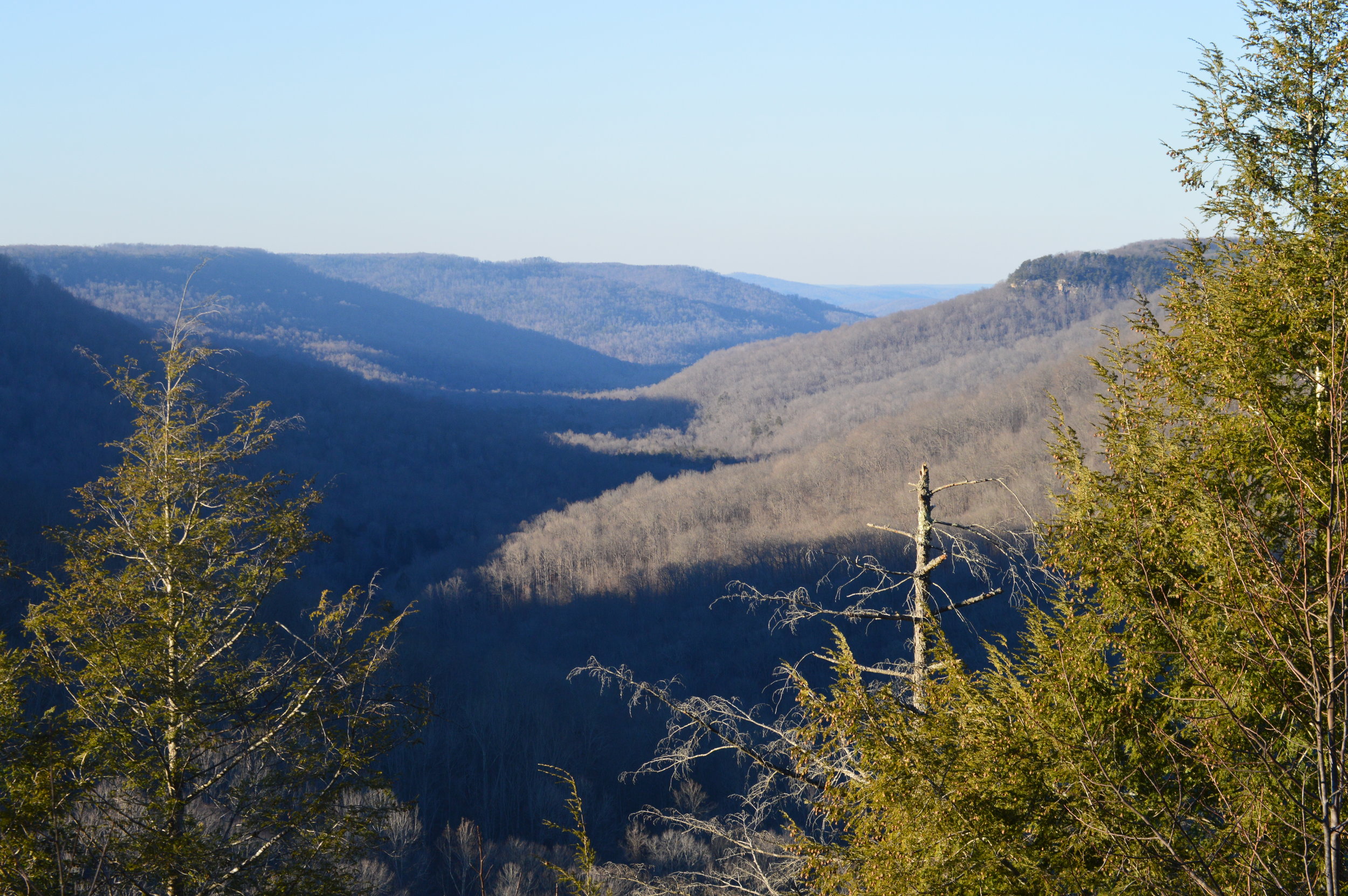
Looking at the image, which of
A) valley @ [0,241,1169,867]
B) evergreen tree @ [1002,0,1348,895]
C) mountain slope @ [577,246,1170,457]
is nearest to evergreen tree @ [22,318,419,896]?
evergreen tree @ [1002,0,1348,895]

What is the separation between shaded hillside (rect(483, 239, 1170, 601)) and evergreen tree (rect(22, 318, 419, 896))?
198 ft

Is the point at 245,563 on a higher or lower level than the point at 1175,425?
lower

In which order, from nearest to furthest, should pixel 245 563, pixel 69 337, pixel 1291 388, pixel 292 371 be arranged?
pixel 1291 388
pixel 245 563
pixel 69 337
pixel 292 371

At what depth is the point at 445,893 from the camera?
37.3 metres

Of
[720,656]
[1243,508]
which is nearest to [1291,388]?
[1243,508]

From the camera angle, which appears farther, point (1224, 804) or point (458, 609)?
point (458, 609)

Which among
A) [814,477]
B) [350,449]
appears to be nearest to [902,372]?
[814,477]

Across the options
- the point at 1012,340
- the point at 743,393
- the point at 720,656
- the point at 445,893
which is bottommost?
the point at 720,656

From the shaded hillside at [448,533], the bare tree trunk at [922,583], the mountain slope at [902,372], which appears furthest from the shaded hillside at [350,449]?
the bare tree trunk at [922,583]

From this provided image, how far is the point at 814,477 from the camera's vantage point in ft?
400

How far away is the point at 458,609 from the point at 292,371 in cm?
8029

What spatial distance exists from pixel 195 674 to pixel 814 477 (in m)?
116

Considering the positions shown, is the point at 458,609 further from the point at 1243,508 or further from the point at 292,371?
the point at 1243,508

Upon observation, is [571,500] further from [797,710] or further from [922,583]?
[922,583]
